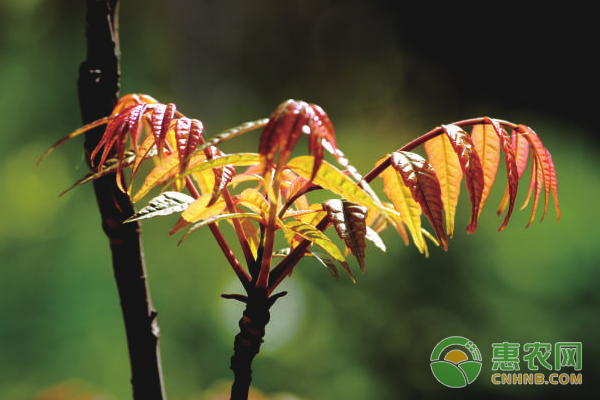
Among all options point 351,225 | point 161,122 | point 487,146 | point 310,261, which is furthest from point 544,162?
point 310,261

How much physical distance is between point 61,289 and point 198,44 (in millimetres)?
785

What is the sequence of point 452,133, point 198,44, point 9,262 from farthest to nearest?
1. point 198,44
2. point 9,262
3. point 452,133

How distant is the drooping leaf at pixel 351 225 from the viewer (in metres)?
0.26

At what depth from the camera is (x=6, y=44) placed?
117 centimetres

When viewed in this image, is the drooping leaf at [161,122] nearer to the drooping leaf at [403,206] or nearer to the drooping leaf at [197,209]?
the drooping leaf at [197,209]

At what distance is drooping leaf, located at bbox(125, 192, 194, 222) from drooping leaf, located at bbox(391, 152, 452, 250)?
149 millimetres

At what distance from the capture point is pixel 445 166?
329 millimetres

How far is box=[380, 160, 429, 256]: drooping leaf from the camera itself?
0.30 meters

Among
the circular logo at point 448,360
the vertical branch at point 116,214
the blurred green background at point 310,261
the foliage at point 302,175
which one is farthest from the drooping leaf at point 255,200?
the blurred green background at point 310,261

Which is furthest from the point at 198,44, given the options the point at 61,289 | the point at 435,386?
the point at 435,386

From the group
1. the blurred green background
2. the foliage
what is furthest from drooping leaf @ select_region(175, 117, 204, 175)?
the blurred green background

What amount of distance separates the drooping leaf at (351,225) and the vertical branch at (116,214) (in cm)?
18

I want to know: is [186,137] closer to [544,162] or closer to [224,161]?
[224,161]

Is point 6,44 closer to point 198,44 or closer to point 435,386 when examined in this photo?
point 198,44
